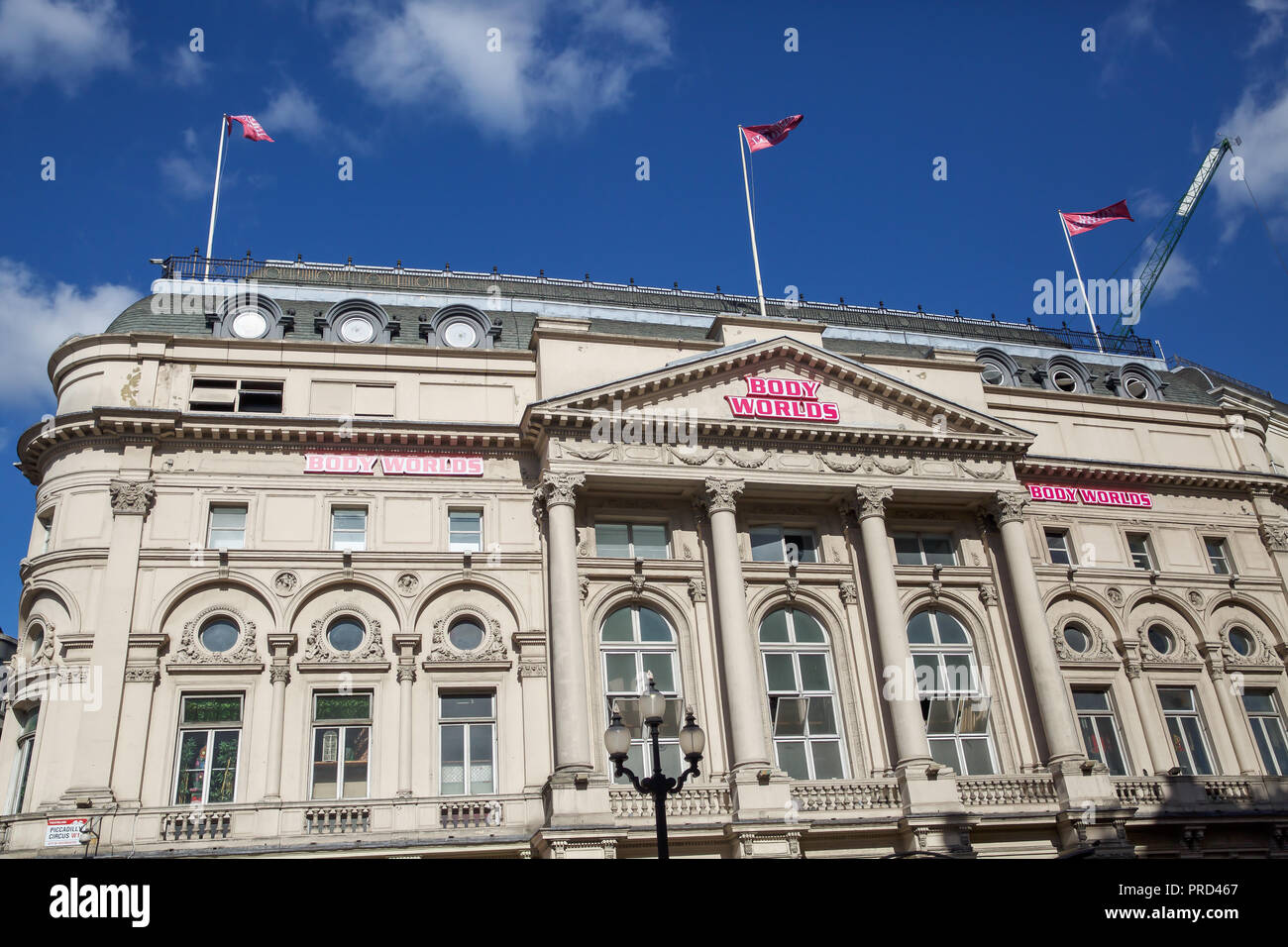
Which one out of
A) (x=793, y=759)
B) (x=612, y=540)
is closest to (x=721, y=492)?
(x=612, y=540)

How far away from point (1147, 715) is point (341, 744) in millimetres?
23520

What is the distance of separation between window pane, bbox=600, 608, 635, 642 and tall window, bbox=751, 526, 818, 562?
13.9 feet

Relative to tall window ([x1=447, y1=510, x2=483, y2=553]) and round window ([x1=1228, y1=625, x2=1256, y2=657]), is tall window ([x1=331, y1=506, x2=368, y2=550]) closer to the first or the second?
tall window ([x1=447, y1=510, x2=483, y2=553])

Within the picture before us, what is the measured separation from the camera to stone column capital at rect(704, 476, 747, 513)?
30.9m

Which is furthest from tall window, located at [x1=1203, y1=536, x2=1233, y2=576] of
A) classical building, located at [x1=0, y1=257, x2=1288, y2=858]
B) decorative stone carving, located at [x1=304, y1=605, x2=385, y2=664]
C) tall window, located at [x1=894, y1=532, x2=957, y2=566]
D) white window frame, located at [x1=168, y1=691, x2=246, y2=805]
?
white window frame, located at [x1=168, y1=691, x2=246, y2=805]

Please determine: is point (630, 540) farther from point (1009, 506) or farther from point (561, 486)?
point (1009, 506)

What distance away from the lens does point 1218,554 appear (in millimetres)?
38062

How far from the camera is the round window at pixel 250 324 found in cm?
3262

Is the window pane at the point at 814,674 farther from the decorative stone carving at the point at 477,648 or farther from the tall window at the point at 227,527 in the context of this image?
the tall window at the point at 227,527

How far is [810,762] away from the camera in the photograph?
29.9 m
